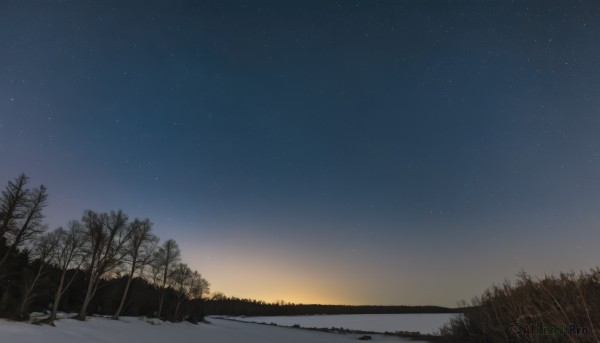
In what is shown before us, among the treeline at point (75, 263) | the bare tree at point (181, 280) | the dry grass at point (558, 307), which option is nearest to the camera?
the dry grass at point (558, 307)

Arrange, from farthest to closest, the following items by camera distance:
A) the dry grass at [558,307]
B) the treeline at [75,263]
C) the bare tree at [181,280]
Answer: the bare tree at [181,280] < the treeline at [75,263] < the dry grass at [558,307]

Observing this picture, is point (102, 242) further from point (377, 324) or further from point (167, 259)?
point (377, 324)

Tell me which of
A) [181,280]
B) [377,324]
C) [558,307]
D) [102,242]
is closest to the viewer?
[558,307]

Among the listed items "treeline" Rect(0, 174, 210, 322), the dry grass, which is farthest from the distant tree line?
the dry grass

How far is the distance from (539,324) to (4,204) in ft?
119

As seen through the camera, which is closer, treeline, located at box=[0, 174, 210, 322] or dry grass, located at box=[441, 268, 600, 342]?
dry grass, located at box=[441, 268, 600, 342]

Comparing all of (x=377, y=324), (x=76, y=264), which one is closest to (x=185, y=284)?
(x=76, y=264)

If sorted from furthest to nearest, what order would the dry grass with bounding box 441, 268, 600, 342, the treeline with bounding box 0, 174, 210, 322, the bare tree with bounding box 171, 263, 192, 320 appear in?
the bare tree with bounding box 171, 263, 192, 320, the treeline with bounding box 0, 174, 210, 322, the dry grass with bounding box 441, 268, 600, 342

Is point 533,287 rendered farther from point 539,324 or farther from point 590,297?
point 590,297

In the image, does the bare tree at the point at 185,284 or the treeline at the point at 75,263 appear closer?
the treeline at the point at 75,263

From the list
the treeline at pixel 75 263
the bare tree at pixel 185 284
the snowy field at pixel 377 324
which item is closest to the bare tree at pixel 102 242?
the treeline at pixel 75 263

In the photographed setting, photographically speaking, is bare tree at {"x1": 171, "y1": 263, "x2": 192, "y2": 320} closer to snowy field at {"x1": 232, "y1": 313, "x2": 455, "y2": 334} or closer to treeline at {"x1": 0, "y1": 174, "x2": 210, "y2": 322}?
treeline at {"x1": 0, "y1": 174, "x2": 210, "y2": 322}

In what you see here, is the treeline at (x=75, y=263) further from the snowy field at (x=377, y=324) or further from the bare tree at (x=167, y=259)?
the snowy field at (x=377, y=324)

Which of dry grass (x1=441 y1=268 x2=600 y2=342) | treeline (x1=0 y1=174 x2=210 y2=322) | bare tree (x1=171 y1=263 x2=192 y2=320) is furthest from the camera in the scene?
bare tree (x1=171 y1=263 x2=192 y2=320)
